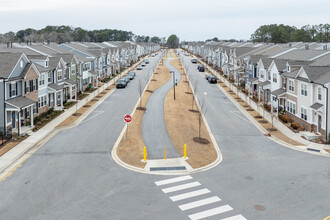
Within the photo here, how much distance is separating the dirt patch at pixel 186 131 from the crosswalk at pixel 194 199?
334cm

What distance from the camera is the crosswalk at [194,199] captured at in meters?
15.5

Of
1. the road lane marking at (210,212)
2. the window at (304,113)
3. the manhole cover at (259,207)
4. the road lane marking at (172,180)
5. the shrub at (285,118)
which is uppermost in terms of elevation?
the window at (304,113)

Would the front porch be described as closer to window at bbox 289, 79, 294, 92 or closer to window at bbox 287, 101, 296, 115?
window at bbox 287, 101, 296, 115

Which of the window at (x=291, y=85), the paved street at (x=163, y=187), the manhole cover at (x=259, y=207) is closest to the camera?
the paved street at (x=163, y=187)

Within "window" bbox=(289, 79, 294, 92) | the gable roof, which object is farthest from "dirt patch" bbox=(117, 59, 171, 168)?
"window" bbox=(289, 79, 294, 92)

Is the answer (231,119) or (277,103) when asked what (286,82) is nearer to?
(277,103)

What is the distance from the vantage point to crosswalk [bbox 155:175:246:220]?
15539 millimetres

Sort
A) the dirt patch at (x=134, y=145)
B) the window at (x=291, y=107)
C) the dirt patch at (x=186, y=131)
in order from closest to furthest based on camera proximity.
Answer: the dirt patch at (x=134, y=145)
the dirt patch at (x=186, y=131)
the window at (x=291, y=107)

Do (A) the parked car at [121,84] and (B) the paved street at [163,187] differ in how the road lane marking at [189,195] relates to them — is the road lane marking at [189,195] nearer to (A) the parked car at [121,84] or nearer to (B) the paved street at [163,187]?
(B) the paved street at [163,187]

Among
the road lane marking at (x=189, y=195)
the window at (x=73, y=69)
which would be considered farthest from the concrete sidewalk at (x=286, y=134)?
the window at (x=73, y=69)

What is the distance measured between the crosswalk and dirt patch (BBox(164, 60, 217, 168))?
3345mm

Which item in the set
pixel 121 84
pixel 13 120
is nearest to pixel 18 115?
pixel 13 120

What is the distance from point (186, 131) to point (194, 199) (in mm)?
15429

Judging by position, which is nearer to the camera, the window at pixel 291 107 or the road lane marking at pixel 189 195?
the road lane marking at pixel 189 195
